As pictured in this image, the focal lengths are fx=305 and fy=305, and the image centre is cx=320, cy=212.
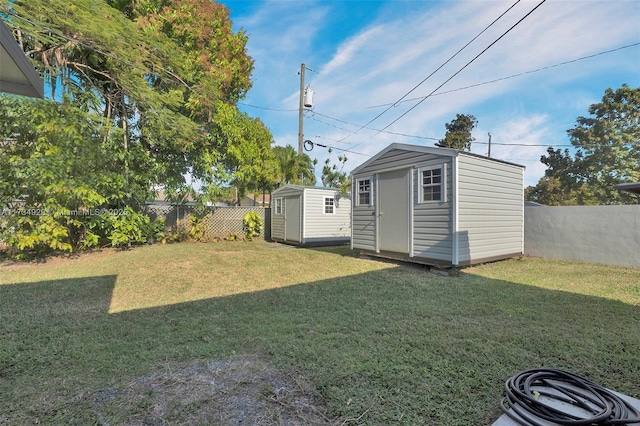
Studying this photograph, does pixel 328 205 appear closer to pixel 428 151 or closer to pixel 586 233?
pixel 428 151

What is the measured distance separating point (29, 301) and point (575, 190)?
2393 cm

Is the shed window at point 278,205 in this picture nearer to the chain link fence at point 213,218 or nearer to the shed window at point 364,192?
the chain link fence at point 213,218

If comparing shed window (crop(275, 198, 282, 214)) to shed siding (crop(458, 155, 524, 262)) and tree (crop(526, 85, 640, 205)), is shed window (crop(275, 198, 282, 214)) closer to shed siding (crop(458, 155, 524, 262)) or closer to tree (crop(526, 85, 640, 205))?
shed siding (crop(458, 155, 524, 262))

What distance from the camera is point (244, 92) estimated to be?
13.5 metres

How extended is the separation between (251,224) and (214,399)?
11082 millimetres

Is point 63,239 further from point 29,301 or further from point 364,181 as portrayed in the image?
point 364,181

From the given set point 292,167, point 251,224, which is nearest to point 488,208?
point 251,224

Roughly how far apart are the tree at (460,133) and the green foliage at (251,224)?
16.2 metres

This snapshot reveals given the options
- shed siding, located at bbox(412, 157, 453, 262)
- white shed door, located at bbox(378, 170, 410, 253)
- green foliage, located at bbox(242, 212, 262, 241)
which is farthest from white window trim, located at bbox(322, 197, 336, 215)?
shed siding, located at bbox(412, 157, 453, 262)

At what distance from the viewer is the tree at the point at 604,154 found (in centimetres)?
1577

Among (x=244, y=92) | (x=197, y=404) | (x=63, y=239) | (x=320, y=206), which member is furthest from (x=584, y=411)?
(x=244, y=92)

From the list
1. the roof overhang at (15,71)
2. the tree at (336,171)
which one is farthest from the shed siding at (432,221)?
the tree at (336,171)

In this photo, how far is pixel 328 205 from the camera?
37.2ft

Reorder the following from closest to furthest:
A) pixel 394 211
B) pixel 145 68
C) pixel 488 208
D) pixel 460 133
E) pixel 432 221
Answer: pixel 432 221 < pixel 488 208 < pixel 394 211 < pixel 145 68 < pixel 460 133
